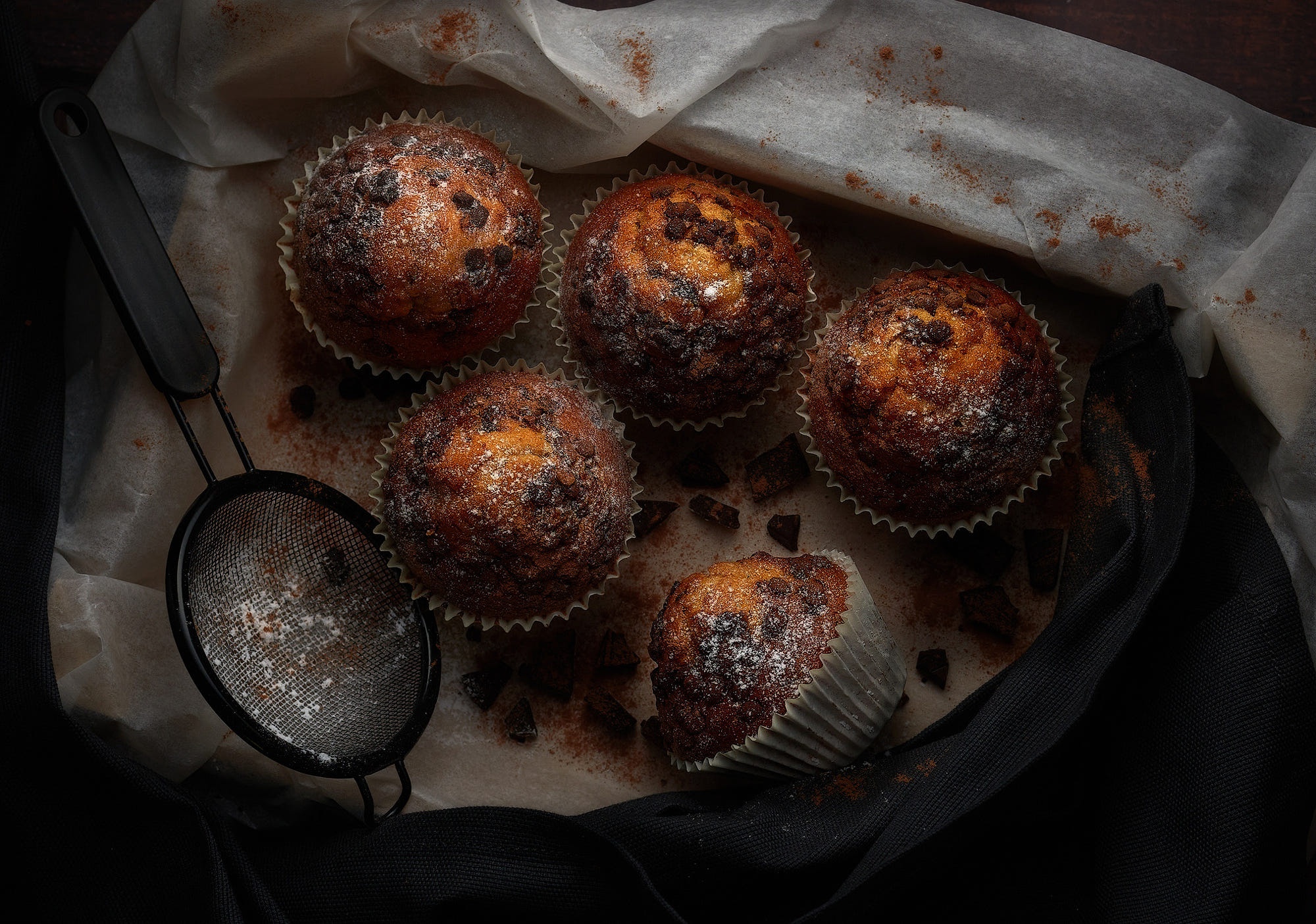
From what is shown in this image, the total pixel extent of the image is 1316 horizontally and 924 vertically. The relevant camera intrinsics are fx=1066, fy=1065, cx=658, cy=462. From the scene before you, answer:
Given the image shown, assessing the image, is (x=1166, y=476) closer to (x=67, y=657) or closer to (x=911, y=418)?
(x=911, y=418)

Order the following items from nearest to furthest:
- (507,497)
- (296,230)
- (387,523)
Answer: (507,497) → (387,523) → (296,230)

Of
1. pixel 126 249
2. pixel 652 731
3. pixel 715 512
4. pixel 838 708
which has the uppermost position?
pixel 126 249

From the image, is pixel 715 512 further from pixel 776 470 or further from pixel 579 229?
pixel 579 229

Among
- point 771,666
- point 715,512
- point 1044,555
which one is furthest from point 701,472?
point 1044,555

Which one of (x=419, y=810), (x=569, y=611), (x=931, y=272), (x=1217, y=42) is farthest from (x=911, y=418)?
(x=419, y=810)

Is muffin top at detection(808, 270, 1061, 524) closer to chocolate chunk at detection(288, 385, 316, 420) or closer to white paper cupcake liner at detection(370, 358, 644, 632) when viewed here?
white paper cupcake liner at detection(370, 358, 644, 632)
